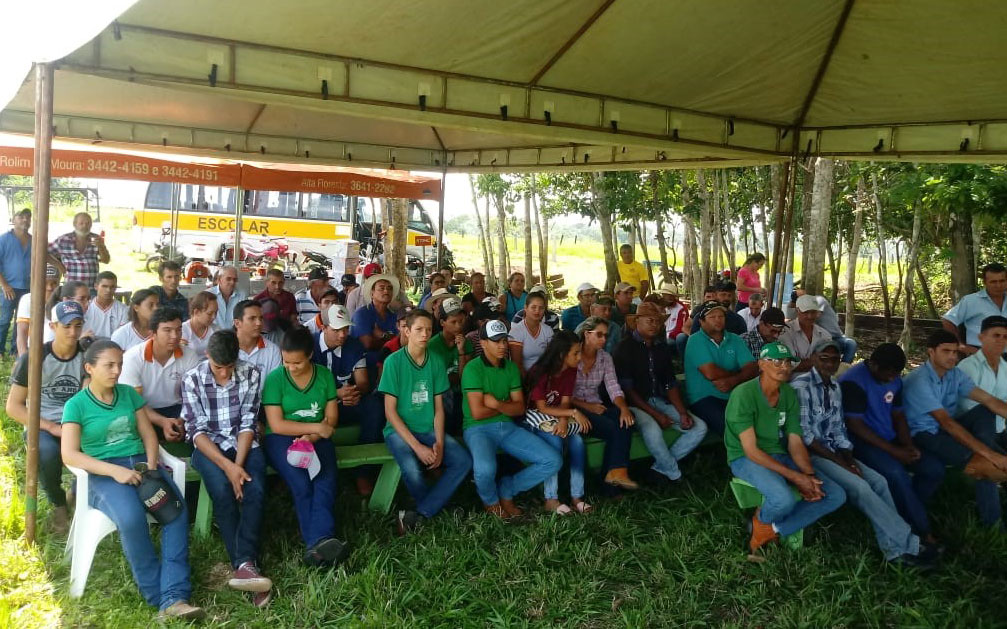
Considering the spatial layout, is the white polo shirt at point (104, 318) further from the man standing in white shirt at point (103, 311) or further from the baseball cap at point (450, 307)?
the baseball cap at point (450, 307)

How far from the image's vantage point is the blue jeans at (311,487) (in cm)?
385

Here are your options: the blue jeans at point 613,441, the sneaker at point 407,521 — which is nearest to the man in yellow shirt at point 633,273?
the blue jeans at point 613,441

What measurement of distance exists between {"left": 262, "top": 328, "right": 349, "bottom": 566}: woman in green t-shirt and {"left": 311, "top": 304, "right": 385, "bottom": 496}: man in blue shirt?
54 centimetres

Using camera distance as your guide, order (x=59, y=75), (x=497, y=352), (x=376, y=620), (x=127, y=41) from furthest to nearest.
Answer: (x=59, y=75)
(x=497, y=352)
(x=127, y=41)
(x=376, y=620)

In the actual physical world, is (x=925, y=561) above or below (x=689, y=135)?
below

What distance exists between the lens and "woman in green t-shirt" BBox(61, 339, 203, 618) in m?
3.40

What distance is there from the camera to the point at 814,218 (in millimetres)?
9156

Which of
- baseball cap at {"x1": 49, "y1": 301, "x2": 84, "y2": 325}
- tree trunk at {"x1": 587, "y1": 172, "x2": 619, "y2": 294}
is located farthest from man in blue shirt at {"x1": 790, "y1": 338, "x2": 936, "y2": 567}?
tree trunk at {"x1": 587, "y1": 172, "x2": 619, "y2": 294}

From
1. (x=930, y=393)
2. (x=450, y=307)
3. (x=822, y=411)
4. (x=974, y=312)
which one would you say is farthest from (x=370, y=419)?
(x=974, y=312)

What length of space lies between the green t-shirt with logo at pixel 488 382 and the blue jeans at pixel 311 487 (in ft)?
3.07

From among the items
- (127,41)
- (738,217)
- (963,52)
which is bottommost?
(127,41)

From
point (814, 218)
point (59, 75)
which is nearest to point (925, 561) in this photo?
point (814, 218)

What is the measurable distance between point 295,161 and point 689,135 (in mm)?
4772

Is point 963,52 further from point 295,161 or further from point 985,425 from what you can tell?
point 295,161
